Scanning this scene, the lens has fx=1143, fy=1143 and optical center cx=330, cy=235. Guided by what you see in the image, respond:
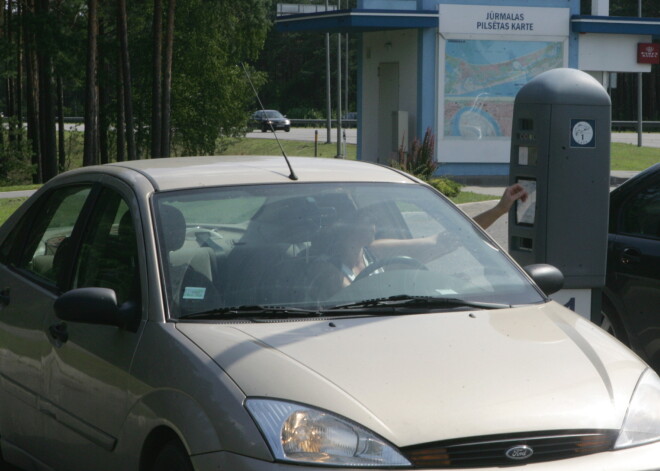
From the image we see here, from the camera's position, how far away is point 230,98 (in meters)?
48.4

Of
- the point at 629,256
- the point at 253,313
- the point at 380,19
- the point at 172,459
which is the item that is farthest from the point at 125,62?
the point at 172,459

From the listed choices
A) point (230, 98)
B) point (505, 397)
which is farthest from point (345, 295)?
point (230, 98)

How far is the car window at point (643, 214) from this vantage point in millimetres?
6844

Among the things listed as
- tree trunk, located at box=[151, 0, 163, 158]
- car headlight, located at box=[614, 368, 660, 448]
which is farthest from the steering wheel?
tree trunk, located at box=[151, 0, 163, 158]

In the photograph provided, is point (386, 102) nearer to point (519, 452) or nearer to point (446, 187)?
point (446, 187)

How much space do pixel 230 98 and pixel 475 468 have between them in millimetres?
45840

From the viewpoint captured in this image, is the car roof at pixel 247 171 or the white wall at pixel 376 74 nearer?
the car roof at pixel 247 171

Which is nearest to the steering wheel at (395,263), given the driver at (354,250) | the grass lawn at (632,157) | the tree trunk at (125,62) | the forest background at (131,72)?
the driver at (354,250)

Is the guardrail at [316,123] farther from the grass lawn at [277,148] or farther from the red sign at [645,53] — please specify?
the red sign at [645,53]

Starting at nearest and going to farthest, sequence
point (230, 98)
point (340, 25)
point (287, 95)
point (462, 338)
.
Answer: point (462, 338) → point (340, 25) → point (230, 98) → point (287, 95)

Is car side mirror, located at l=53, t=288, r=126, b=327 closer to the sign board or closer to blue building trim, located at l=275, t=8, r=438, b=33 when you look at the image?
blue building trim, located at l=275, t=8, r=438, b=33

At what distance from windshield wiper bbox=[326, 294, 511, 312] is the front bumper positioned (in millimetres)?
921

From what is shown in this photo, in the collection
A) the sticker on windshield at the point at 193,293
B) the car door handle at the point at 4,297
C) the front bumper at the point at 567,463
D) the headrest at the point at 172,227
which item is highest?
the headrest at the point at 172,227

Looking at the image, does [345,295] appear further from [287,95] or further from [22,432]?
[287,95]
